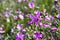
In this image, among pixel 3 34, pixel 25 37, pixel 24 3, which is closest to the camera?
pixel 25 37

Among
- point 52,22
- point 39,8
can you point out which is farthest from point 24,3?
point 52,22

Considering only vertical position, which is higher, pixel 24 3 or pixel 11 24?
pixel 24 3

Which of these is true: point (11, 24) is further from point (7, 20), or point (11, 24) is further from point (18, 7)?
point (18, 7)

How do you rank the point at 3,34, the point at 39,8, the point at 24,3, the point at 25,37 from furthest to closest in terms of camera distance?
the point at 24,3 < the point at 39,8 < the point at 3,34 < the point at 25,37

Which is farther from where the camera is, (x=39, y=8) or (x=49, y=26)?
(x=39, y=8)

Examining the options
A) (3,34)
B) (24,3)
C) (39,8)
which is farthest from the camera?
(24,3)

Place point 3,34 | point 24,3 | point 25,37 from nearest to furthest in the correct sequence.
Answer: point 25,37, point 3,34, point 24,3

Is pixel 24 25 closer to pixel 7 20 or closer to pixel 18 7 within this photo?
pixel 7 20

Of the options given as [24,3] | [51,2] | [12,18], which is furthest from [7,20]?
[51,2]

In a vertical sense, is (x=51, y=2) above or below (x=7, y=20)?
above

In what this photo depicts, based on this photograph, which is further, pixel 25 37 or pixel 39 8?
pixel 39 8
